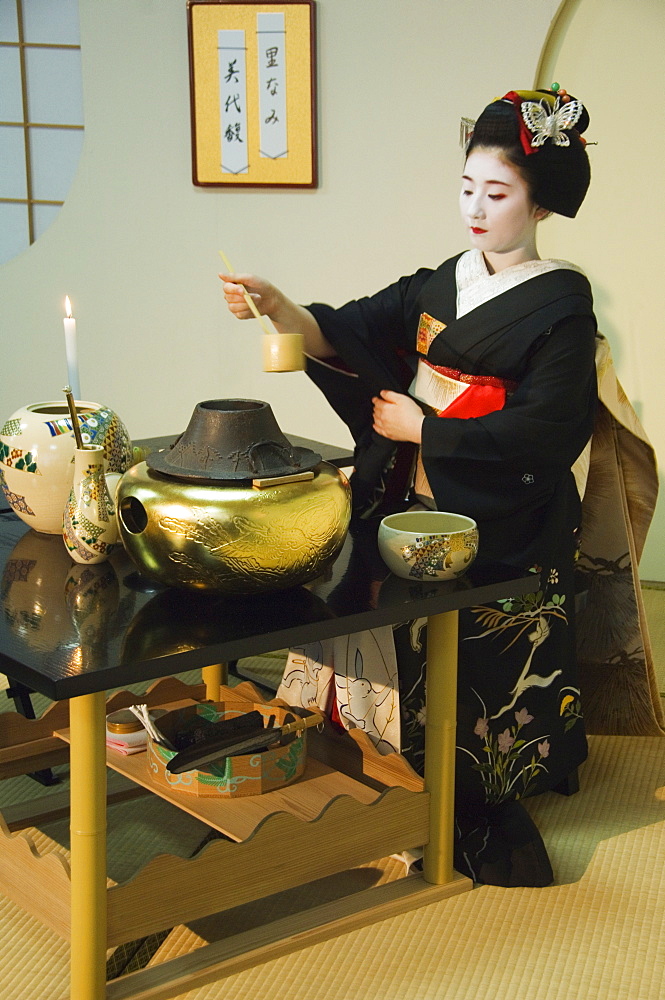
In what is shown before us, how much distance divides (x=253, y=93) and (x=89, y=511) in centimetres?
256

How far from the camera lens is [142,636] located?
4.83ft

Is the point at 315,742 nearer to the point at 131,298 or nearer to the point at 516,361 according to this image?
the point at 516,361

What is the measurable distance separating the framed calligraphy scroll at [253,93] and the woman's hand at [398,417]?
198cm

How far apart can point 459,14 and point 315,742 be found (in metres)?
2.71

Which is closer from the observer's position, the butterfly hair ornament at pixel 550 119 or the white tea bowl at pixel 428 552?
the white tea bowl at pixel 428 552

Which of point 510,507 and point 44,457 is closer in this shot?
point 44,457

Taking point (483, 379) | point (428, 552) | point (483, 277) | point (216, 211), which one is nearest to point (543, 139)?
point (483, 277)

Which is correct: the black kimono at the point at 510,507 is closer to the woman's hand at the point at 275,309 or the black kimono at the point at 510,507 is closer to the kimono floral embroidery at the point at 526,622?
the kimono floral embroidery at the point at 526,622

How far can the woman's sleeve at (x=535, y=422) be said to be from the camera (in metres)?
2.02

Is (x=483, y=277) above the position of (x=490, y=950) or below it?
above

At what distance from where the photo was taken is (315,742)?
2086 millimetres

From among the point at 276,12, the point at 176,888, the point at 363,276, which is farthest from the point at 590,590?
the point at 276,12

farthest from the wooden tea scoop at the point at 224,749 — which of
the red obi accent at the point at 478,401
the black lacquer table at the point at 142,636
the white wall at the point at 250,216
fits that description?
the white wall at the point at 250,216

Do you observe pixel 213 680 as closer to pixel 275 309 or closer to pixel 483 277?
Answer: pixel 275 309
